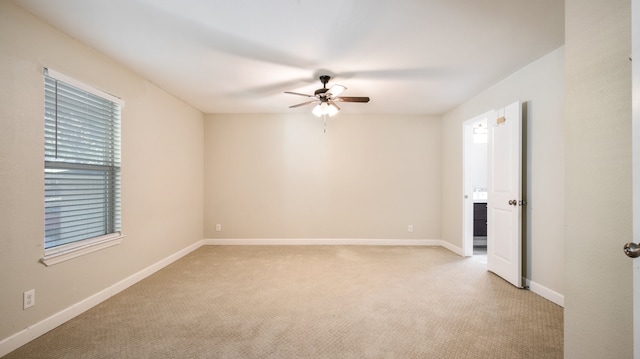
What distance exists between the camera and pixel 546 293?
280 cm

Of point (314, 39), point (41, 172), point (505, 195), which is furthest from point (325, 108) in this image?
point (41, 172)

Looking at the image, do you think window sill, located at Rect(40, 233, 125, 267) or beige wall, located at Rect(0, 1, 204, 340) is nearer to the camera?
beige wall, located at Rect(0, 1, 204, 340)

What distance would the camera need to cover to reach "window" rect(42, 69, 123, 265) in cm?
227

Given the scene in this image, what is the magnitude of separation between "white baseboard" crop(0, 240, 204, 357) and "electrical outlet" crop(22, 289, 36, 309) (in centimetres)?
16

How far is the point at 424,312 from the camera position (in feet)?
8.30

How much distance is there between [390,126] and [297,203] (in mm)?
2263

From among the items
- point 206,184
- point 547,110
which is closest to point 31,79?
point 206,184

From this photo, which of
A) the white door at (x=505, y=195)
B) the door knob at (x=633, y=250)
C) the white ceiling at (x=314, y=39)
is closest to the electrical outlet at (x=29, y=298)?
the white ceiling at (x=314, y=39)

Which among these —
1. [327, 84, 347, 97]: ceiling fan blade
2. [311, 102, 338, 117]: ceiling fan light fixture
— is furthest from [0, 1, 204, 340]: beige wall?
[327, 84, 347, 97]: ceiling fan blade

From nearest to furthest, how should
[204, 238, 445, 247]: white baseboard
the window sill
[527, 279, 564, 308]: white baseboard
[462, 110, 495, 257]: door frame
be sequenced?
the window sill, [527, 279, 564, 308]: white baseboard, [462, 110, 495, 257]: door frame, [204, 238, 445, 247]: white baseboard

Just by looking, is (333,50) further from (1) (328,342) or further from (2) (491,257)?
(2) (491,257)

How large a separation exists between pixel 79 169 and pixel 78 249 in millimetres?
717

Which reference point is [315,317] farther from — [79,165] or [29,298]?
[79,165]

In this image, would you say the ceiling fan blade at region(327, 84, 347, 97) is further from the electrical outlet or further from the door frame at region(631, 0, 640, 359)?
the electrical outlet
